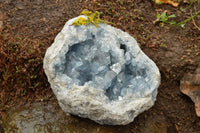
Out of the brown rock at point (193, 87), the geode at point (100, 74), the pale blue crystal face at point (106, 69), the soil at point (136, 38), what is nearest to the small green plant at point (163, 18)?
the soil at point (136, 38)

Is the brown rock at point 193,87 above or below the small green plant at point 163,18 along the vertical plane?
below

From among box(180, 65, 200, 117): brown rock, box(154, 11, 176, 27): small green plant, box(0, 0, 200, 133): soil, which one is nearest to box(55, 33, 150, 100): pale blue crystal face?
box(0, 0, 200, 133): soil

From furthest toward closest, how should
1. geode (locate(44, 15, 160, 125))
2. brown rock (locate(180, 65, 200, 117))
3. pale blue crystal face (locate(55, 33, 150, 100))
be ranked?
brown rock (locate(180, 65, 200, 117)), pale blue crystal face (locate(55, 33, 150, 100)), geode (locate(44, 15, 160, 125))

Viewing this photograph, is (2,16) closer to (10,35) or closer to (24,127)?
(10,35)

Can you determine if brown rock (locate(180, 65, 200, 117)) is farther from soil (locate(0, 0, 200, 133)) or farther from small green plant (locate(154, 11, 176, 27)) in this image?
small green plant (locate(154, 11, 176, 27))

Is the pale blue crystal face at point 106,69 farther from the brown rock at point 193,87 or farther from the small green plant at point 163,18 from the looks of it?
the small green plant at point 163,18

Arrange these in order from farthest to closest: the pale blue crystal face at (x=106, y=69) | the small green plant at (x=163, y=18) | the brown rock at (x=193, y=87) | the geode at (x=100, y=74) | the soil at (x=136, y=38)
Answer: the small green plant at (x=163, y=18)
the soil at (x=136, y=38)
the brown rock at (x=193, y=87)
the pale blue crystal face at (x=106, y=69)
the geode at (x=100, y=74)
